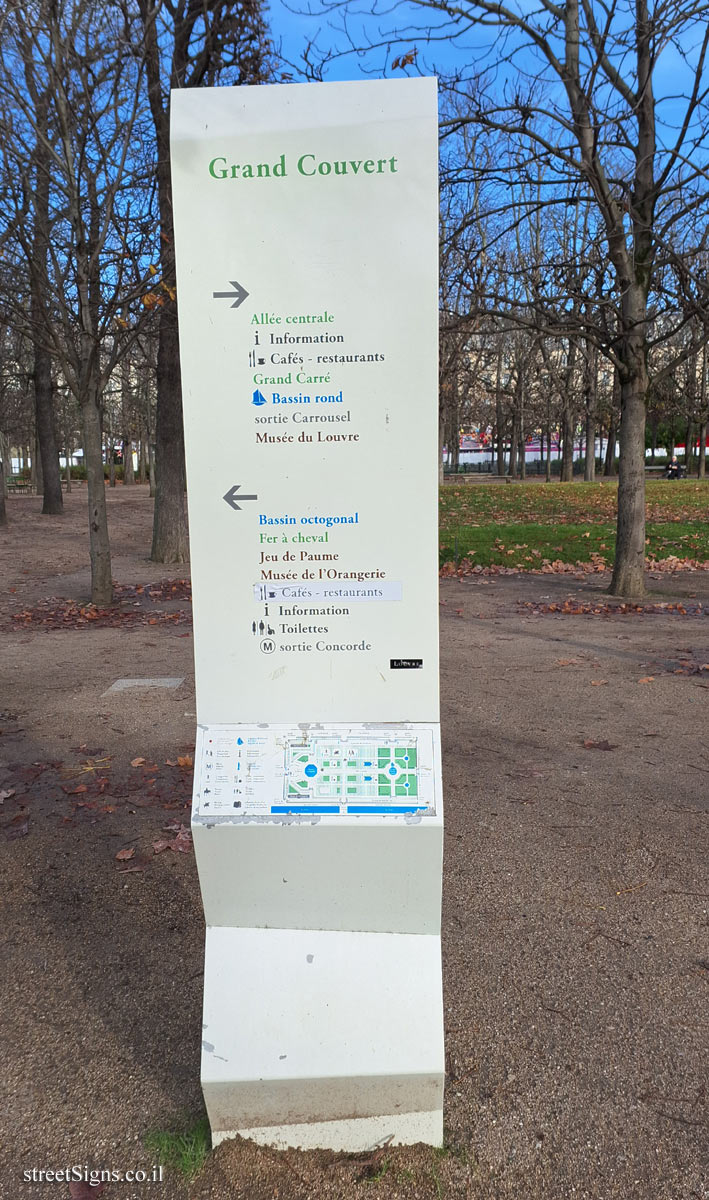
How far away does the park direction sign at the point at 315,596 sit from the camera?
2.21 metres

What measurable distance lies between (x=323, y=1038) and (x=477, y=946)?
1.33 meters

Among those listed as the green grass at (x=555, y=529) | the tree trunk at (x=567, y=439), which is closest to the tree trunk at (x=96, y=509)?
the green grass at (x=555, y=529)

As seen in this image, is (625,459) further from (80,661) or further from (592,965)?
(592,965)

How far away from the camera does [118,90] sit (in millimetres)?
10227

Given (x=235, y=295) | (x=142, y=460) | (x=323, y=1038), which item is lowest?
(x=323, y=1038)

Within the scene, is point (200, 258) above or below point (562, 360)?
below

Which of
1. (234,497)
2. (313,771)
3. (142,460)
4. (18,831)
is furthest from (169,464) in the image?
(142,460)

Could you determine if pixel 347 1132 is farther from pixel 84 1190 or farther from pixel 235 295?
pixel 235 295

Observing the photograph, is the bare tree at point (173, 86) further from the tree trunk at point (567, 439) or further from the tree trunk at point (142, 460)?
the tree trunk at point (142, 460)

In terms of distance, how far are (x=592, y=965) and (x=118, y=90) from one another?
35.4 feet

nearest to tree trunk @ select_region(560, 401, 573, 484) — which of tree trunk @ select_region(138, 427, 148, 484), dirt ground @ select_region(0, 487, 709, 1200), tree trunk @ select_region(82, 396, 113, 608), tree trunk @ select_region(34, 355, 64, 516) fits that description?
tree trunk @ select_region(34, 355, 64, 516)

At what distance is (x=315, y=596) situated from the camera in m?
2.36

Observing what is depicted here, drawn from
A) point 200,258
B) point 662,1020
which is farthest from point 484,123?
point 662,1020

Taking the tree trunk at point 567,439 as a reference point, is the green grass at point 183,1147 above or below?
below
